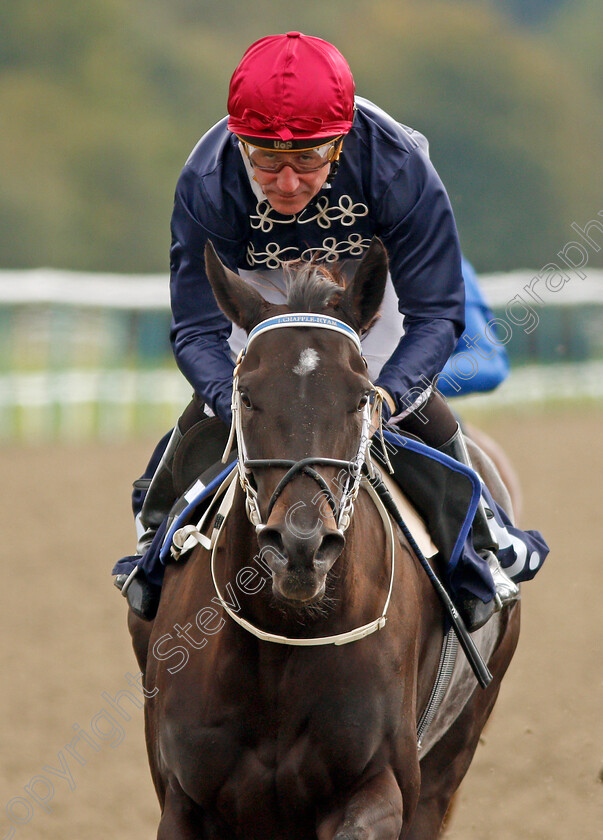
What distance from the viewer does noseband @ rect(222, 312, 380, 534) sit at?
2609mm

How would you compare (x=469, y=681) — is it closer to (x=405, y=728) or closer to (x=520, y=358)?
(x=405, y=728)

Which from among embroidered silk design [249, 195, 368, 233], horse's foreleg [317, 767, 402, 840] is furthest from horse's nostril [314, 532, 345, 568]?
embroidered silk design [249, 195, 368, 233]

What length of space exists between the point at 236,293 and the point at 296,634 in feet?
2.70

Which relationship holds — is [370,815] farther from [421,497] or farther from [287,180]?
[287,180]

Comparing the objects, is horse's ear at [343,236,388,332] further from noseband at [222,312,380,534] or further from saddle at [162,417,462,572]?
saddle at [162,417,462,572]

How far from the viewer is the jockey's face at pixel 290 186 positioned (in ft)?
10.6

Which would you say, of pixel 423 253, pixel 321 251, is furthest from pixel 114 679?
pixel 423 253

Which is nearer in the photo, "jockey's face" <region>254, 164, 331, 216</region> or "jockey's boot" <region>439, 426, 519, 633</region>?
"jockey's face" <region>254, 164, 331, 216</region>

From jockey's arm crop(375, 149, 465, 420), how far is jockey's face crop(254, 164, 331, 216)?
11.2 inches

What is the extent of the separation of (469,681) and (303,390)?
5.37 ft

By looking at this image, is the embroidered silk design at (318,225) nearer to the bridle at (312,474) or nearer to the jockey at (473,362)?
the bridle at (312,474)

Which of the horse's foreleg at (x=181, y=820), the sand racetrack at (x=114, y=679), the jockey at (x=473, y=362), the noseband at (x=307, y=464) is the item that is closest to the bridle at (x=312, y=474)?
the noseband at (x=307, y=464)

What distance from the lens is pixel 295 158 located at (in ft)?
10.6

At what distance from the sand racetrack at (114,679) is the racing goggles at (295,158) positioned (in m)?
2.91
